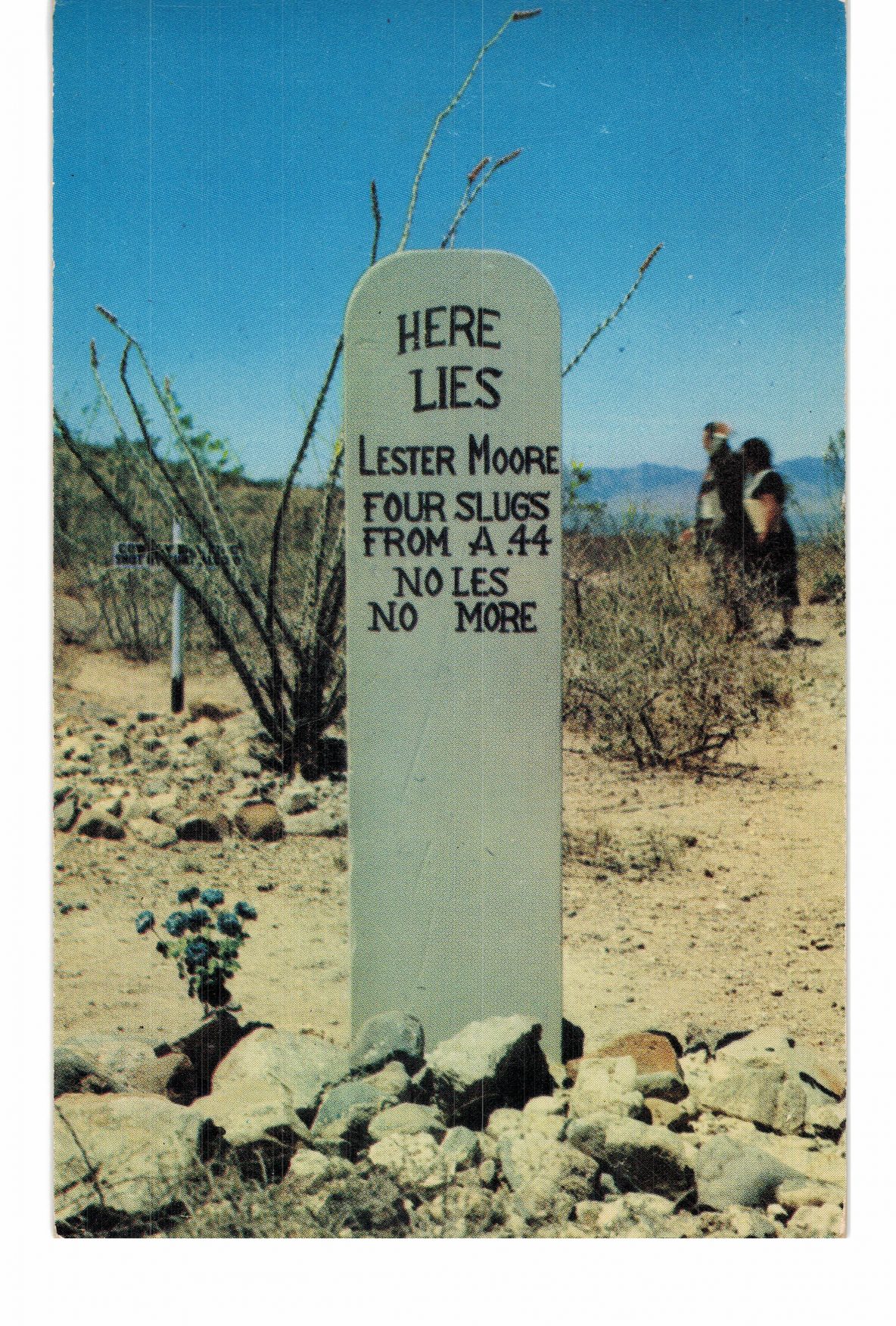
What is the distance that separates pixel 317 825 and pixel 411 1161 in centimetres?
291

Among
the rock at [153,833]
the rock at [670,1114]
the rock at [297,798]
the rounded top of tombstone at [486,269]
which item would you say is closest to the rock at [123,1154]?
the rock at [670,1114]

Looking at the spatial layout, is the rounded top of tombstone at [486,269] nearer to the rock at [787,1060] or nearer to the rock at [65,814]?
the rock at [787,1060]

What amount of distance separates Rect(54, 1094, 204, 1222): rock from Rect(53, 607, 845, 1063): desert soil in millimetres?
614

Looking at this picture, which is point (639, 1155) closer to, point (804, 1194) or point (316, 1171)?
point (804, 1194)

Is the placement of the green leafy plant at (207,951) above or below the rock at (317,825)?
below

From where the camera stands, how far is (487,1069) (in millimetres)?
3359

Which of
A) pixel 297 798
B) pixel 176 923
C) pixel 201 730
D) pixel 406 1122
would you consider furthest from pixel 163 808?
pixel 406 1122

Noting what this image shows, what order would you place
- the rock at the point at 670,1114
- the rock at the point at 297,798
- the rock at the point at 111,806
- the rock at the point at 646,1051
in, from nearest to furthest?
the rock at the point at 670,1114
the rock at the point at 646,1051
the rock at the point at 111,806
the rock at the point at 297,798

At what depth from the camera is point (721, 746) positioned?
662 cm

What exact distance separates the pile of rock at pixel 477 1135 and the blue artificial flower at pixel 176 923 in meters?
0.40

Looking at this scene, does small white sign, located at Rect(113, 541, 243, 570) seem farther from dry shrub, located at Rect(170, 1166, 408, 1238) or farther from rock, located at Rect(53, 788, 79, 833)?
dry shrub, located at Rect(170, 1166, 408, 1238)

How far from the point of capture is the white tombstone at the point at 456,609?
138 inches

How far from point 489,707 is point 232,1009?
4.26ft

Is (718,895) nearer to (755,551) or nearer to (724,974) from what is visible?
(724,974)
